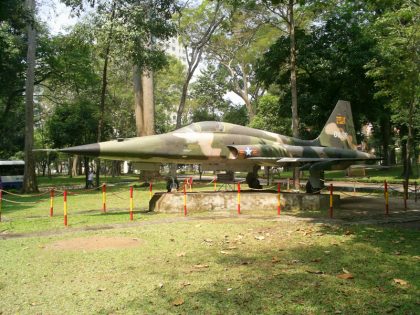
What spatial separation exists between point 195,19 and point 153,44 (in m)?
8.96

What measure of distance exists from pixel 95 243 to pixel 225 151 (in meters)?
7.57

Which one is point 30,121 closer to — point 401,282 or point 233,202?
point 233,202

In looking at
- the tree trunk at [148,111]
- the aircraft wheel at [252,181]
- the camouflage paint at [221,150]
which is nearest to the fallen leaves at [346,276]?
the camouflage paint at [221,150]

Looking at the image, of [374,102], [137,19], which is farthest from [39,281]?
[374,102]

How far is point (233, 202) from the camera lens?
14820 millimetres

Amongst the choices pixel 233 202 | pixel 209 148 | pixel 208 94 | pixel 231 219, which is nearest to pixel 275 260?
pixel 231 219

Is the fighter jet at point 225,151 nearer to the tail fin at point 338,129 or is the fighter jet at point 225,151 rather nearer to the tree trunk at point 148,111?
the tail fin at point 338,129

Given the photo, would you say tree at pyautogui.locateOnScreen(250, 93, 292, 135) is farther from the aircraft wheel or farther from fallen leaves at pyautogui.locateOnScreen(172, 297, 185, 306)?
fallen leaves at pyautogui.locateOnScreen(172, 297, 185, 306)

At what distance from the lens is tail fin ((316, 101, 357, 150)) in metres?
19.3

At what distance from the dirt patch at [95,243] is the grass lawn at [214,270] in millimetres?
24

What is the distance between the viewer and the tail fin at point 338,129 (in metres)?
19.3

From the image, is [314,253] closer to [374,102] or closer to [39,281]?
[39,281]

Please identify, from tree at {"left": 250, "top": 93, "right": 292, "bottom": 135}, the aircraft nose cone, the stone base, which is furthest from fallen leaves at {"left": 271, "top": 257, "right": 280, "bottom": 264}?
tree at {"left": 250, "top": 93, "right": 292, "bottom": 135}

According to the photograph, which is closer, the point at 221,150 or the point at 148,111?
the point at 221,150
